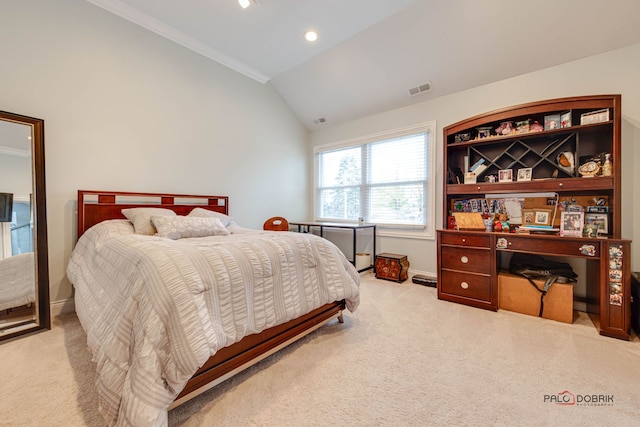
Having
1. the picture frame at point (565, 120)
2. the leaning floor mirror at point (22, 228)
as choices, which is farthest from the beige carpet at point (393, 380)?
the picture frame at point (565, 120)

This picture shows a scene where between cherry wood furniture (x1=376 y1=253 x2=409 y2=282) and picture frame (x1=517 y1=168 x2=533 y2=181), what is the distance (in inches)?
62.0

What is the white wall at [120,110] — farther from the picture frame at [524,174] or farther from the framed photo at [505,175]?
the picture frame at [524,174]

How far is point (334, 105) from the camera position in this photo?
417cm

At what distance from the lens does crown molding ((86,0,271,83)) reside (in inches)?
105

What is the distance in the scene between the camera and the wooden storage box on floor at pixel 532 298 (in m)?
2.25

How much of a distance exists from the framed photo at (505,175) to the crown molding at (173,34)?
135 inches

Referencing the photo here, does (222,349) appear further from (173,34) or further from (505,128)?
(173,34)

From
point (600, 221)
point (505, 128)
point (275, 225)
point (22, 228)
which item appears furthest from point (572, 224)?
point (22, 228)

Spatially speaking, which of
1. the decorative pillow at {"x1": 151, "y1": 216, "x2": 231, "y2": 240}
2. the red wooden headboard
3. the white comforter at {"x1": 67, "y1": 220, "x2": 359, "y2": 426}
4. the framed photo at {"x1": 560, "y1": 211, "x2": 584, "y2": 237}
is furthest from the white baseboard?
the framed photo at {"x1": 560, "y1": 211, "x2": 584, "y2": 237}

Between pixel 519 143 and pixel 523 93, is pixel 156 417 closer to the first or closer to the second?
pixel 519 143

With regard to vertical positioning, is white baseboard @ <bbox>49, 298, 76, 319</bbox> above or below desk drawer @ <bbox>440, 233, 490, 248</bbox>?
below

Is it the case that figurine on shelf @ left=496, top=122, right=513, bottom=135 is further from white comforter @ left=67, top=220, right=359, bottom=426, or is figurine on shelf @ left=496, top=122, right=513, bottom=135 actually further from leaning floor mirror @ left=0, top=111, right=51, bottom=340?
leaning floor mirror @ left=0, top=111, right=51, bottom=340

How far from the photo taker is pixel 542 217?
2.63 meters

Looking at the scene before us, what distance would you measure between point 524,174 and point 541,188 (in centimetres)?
30
